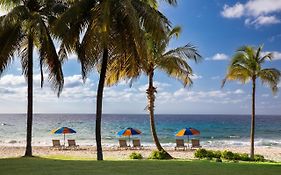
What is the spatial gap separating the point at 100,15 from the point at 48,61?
3.48 m

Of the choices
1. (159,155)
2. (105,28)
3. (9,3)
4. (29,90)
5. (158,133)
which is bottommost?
(158,133)

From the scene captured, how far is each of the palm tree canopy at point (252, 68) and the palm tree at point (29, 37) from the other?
9.62 meters

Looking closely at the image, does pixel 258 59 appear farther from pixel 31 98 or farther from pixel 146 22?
pixel 31 98

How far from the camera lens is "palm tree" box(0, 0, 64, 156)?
43.1 ft

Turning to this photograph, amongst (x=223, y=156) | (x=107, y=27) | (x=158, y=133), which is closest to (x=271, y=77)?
(x=223, y=156)

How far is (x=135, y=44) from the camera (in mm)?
12961

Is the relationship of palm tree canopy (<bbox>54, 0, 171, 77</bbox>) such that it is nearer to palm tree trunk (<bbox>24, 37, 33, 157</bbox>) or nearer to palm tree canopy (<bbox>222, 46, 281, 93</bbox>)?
palm tree trunk (<bbox>24, 37, 33, 157</bbox>)

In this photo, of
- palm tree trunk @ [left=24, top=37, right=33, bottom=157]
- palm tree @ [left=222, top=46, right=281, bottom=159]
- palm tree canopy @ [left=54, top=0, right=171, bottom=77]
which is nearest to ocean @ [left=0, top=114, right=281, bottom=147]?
palm tree @ [left=222, top=46, right=281, bottom=159]

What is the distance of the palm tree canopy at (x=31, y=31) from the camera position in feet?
43.0

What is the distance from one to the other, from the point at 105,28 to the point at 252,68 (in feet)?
34.6

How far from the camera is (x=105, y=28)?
11664mm

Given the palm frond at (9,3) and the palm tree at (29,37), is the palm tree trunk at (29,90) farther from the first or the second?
the palm frond at (9,3)

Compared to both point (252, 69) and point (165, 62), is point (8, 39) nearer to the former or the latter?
point (165, 62)

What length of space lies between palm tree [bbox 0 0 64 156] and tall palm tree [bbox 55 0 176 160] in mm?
814
